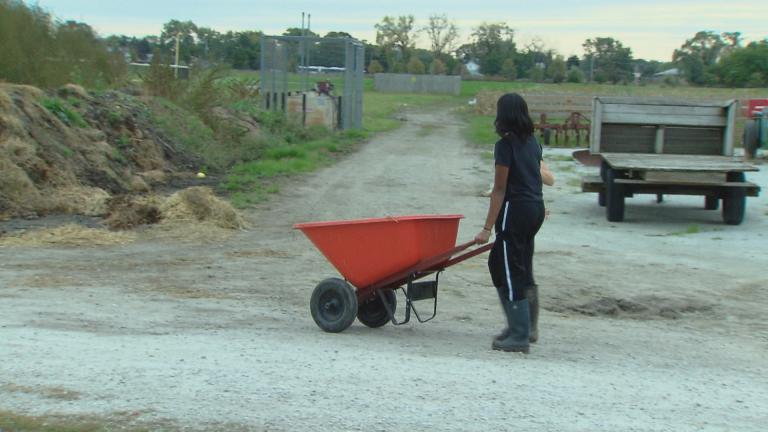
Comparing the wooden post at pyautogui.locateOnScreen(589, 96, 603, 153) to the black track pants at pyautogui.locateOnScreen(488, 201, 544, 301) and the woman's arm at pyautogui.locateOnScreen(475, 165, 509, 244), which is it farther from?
the woman's arm at pyautogui.locateOnScreen(475, 165, 509, 244)

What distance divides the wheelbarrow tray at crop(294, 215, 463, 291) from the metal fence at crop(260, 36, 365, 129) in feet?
72.2

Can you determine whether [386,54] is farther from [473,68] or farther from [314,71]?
[314,71]

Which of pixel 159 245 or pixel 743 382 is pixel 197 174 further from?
pixel 743 382

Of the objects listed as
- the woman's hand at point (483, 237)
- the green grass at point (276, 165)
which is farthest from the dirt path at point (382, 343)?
the green grass at point (276, 165)

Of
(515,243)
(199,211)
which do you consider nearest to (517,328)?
(515,243)

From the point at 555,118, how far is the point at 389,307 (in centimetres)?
3566

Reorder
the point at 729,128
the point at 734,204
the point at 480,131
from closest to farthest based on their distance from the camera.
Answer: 1. the point at 734,204
2. the point at 729,128
3. the point at 480,131

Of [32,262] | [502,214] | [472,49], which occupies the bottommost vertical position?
[32,262]

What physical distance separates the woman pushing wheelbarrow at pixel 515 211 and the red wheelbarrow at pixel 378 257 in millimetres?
292

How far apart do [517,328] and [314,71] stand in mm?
27167

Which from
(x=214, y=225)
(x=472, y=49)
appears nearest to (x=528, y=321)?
(x=214, y=225)

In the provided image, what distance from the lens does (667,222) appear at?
14422 millimetres

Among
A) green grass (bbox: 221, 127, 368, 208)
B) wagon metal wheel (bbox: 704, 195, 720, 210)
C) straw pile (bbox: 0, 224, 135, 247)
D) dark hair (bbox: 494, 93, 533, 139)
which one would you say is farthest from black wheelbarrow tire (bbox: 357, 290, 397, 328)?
wagon metal wheel (bbox: 704, 195, 720, 210)

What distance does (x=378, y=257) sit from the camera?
6.86 m
